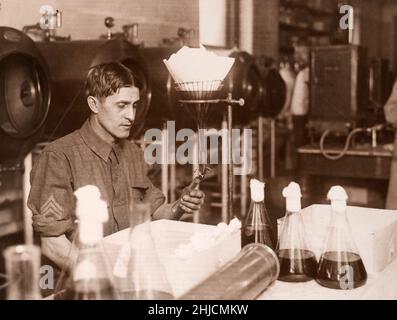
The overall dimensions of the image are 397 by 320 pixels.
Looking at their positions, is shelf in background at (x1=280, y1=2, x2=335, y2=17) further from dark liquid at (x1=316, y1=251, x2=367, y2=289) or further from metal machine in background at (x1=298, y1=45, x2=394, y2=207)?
dark liquid at (x1=316, y1=251, x2=367, y2=289)

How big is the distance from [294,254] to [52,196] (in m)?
0.95

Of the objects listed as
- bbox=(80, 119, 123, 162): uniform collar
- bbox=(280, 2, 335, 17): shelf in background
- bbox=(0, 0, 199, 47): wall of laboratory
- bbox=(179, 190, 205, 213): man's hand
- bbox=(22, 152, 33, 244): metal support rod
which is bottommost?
bbox=(22, 152, 33, 244): metal support rod

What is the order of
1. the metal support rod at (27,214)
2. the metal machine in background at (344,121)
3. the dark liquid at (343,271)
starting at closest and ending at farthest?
the dark liquid at (343,271) → the metal support rod at (27,214) → the metal machine in background at (344,121)

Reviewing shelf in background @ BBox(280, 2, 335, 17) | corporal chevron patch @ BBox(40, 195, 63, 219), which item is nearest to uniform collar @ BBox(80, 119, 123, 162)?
corporal chevron patch @ BBox(40, 195, 63, 219)

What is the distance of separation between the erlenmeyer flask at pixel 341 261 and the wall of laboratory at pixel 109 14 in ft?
10.3

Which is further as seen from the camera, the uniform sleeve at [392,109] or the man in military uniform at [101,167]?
the uniform sleeve at [392,109]

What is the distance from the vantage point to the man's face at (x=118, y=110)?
88.1 inches

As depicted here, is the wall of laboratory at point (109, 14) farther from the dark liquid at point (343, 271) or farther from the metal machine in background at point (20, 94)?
the dark liquid at point (343, 271)

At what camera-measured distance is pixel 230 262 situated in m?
1.25

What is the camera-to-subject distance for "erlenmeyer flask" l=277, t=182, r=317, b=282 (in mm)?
1450

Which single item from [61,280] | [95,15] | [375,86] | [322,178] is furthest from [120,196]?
[375,86]

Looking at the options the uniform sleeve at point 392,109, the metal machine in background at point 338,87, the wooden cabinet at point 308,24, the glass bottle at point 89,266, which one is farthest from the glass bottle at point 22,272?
the wooden cabinet at point 308,24

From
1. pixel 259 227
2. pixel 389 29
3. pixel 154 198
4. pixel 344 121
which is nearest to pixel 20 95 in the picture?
pixel 154 198

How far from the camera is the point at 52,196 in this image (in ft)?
6.55
